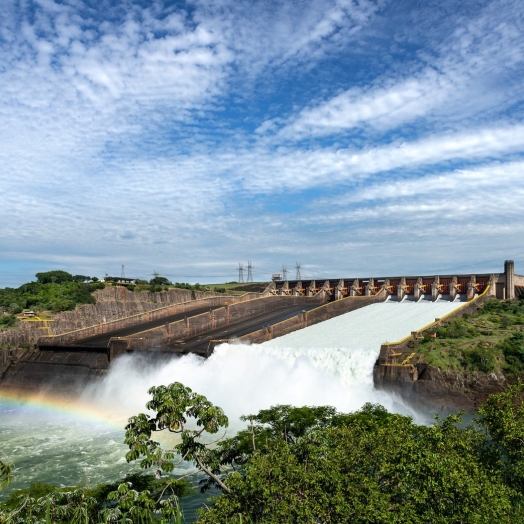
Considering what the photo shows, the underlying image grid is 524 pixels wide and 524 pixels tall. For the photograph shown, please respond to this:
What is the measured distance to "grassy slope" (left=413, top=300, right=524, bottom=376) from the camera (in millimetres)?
30828

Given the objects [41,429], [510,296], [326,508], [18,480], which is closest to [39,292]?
[41,429]

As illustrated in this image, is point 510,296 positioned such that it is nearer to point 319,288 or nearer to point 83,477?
point 319,288

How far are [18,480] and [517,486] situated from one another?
19644mm

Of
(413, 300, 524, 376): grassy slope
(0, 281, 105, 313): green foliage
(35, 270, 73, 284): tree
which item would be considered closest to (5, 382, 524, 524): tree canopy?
(413, 300, 524, 376): grassy slope

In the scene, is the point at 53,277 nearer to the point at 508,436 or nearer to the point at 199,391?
the point at 199,391

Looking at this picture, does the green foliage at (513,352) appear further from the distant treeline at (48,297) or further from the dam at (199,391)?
the distant treeline at (48,297)

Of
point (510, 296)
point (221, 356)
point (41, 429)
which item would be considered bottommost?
point (41, 429)

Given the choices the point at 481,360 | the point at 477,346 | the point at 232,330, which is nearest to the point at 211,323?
the point at 232,330

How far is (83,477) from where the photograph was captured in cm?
2184

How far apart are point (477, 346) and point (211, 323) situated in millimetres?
24327

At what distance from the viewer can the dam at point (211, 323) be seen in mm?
39750

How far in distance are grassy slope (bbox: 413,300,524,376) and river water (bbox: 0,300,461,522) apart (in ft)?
10.8

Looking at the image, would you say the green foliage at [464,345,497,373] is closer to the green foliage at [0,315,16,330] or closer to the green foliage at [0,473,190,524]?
the green foliage at [0,473,190,524]

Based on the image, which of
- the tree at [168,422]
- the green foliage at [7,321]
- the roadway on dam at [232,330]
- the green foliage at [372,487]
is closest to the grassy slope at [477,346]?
the roadway on dam at [232,330]
